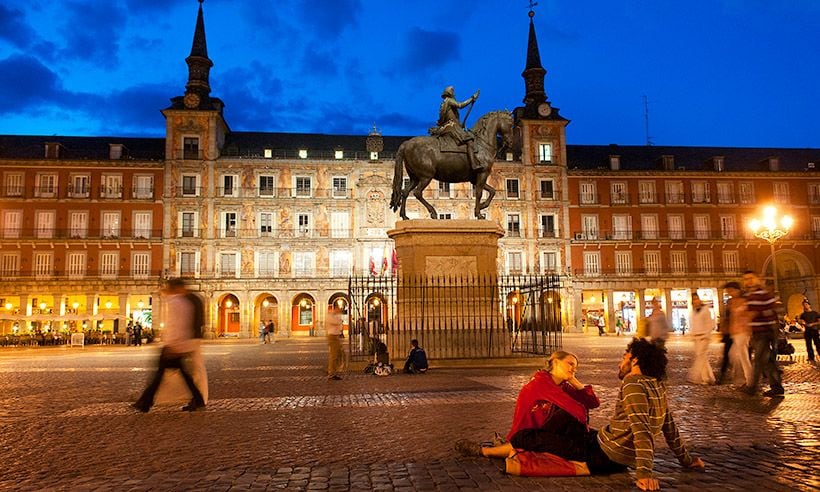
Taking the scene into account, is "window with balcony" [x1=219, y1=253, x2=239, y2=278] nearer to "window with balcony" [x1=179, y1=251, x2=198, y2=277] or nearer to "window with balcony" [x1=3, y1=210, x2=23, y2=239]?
"window with balcony" [x1=179, y1=251, x2=198, y2=277]

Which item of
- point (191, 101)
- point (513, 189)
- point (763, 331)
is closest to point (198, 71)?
point (191, 101)

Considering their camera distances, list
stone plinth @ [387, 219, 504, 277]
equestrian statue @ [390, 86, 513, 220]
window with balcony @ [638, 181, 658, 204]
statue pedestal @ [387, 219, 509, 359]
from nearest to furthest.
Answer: statue pedestal @ [387, 219, 509, 359]
stone plinth @ [387, 219, 504, 277]
equestrian statue @ [390, 86, 513, 220]
window with balcony @ [638, 181, 658, 204]

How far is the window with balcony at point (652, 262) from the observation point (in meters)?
49.0

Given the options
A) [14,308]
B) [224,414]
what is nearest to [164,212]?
[14,308]

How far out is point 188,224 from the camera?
1820 inches

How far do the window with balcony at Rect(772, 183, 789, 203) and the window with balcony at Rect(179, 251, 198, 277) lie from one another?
44.7m

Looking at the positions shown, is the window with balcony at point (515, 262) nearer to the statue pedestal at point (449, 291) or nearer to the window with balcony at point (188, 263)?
the window with balcony at point (188, 263)

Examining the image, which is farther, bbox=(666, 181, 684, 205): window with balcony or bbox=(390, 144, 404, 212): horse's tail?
bbox=(666, 181, 684, 205): window with balcony

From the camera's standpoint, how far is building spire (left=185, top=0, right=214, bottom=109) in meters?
47.7

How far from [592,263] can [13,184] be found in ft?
142

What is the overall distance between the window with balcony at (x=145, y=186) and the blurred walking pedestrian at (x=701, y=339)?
137 feet

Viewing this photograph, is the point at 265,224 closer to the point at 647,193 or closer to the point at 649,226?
the point at 649,226

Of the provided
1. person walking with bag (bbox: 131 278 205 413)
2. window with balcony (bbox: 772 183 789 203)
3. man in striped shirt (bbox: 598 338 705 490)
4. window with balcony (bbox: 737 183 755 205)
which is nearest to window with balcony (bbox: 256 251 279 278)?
window with balcony (bbox: 737 183 755 205)

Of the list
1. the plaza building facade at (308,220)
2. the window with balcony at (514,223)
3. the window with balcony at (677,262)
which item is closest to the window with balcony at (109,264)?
the plaza building facade at (308,220)
